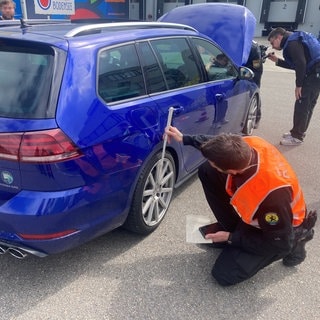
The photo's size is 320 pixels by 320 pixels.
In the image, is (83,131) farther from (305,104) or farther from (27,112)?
(305,104)

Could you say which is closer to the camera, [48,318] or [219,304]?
[48,318]

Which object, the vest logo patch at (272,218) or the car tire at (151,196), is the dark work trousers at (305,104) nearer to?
the car tire at (151,196)

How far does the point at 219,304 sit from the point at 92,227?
38.3 inches

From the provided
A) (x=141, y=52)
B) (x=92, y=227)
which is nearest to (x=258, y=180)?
(x=92, y=227)

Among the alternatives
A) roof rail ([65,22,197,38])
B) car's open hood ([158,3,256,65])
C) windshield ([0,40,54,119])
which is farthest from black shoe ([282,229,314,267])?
car's open hood ([158,3,256,65])

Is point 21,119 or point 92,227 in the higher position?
point 21,119

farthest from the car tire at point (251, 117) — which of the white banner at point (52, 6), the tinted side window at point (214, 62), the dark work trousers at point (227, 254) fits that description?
the white banner at point (52, 6)

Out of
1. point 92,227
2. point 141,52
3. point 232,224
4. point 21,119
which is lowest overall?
point 232,224

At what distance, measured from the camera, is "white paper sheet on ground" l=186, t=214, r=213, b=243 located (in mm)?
2850

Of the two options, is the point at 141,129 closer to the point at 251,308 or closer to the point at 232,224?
the point at 232,224

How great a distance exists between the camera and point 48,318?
7.32ft

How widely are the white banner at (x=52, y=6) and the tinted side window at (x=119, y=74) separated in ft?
29.8

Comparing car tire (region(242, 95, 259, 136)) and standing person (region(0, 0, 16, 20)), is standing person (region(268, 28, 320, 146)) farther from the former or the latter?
standing person (region(0, 0, 16, 20))

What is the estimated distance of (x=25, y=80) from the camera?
7.20 feet
